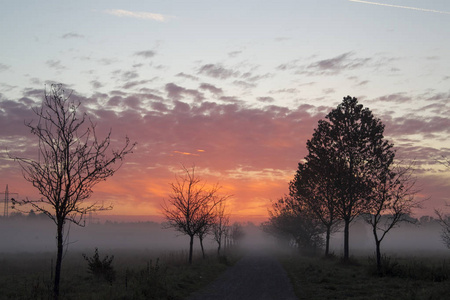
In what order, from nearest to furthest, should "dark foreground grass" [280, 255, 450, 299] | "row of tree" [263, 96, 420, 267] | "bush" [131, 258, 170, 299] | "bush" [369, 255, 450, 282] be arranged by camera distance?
"bush" [131, 258, 170, 299]
"dark foreground grass" [280, 255, 450, 299]
"bush" [369, 255, 450, 282]
"row of tree" [263, 96, 420, 267]

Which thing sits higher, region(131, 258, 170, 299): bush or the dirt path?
region(131, 258, 170, 299): bush

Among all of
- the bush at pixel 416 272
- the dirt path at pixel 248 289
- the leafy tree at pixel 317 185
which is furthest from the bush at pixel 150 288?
the leafy tree at pixel 317 185

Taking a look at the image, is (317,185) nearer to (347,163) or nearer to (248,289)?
(347,163)

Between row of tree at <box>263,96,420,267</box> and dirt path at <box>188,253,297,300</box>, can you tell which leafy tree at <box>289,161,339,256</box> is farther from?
dirt path at <box>188,253,297,300</box>

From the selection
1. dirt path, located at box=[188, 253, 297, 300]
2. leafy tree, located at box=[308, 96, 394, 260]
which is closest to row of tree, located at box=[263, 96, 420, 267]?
leafy tree, located at box=[308, 96, 394, 260]

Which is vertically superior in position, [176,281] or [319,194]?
[319,194]

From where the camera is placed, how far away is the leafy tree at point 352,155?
105 ft

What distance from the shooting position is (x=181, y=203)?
109 ft

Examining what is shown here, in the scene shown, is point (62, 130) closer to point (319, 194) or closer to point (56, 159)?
point (56, 159)

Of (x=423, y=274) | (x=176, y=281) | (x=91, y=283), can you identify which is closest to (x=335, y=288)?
(x=423, y=274)

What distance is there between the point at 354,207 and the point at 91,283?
84.7ft

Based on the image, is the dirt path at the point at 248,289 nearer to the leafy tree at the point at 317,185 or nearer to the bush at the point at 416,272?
the bush at the point at 416,272

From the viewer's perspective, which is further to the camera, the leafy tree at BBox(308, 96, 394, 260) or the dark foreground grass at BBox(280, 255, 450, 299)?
the leafy tree at BBox(308, 96, 394, 260)

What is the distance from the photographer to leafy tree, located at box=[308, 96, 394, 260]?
32.2 meters
